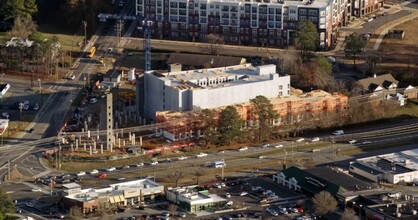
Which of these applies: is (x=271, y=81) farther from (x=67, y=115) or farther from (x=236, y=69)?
(x=67, y=115)

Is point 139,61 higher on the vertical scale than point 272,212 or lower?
higher

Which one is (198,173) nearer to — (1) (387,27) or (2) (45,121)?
(2) (45,121)

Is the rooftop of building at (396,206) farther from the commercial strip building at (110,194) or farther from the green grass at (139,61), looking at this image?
the green grass at (139,61)

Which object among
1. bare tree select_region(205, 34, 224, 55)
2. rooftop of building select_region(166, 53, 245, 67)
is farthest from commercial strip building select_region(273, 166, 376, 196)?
bare tree select_region(205, 34, 224, 55)

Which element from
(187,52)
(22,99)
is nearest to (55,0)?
(187,52)

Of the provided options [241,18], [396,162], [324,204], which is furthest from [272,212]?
[241,18]

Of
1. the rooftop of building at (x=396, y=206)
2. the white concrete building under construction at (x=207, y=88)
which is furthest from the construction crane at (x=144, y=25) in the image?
the rooftop of building at (x=396, y=206)

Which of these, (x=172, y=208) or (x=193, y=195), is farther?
(x=193, y=195)

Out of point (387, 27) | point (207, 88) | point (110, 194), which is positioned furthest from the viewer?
point (387, 27)
